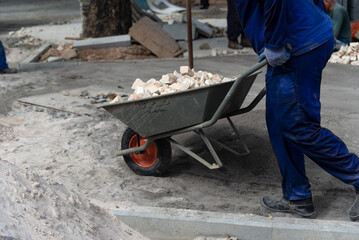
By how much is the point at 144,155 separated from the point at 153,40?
5.66 m

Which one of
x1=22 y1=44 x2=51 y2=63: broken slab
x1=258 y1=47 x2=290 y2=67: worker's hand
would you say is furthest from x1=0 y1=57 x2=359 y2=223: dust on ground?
x1=22 y1=44 x2=51 y2=63: broken slab

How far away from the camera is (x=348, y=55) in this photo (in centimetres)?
867

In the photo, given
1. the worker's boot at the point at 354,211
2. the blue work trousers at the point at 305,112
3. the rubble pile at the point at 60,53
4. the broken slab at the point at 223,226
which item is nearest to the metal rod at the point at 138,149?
the broken slab at the point at 223,226

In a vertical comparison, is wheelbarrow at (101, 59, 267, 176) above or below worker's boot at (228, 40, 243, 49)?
above

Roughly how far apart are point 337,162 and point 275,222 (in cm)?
73

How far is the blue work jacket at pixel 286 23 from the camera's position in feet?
10.7

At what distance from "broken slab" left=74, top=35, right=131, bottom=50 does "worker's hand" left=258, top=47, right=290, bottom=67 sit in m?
6.81

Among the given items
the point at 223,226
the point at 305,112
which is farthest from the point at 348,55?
the point at 223,226

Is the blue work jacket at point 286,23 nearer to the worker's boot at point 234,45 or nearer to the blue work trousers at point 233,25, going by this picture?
the blue work trousers at point 233,25

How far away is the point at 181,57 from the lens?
31.7 feet

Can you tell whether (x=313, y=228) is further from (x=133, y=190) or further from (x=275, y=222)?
(x=133, y=190)

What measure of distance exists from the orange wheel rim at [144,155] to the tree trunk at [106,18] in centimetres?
656

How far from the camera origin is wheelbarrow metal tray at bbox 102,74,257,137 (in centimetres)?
393

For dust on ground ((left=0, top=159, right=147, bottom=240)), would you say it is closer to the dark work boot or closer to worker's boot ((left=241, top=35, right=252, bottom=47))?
the dark work boot
